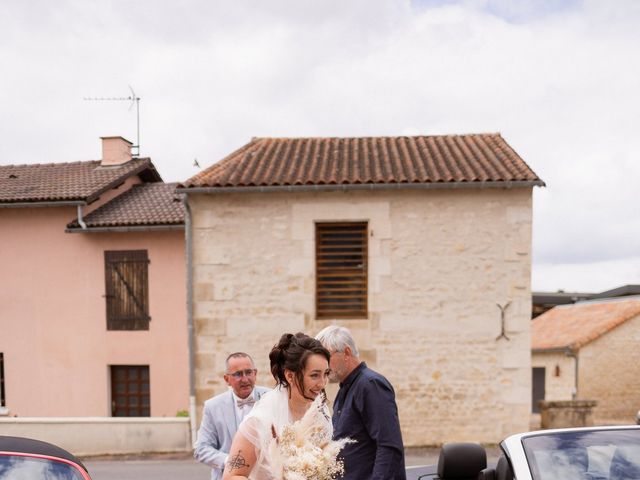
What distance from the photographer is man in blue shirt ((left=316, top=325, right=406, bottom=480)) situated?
3.38 metres

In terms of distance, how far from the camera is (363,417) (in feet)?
11.6

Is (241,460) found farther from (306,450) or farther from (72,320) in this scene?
(72,320)

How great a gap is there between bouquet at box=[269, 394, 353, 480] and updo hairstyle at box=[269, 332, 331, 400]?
0.14 m

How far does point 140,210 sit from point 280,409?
1321cm

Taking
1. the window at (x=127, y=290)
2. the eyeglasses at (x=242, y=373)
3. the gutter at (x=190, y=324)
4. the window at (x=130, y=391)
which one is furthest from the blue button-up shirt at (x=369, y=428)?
the window at (x=130, y=391)

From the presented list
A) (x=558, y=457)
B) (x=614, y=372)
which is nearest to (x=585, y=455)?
(x=558, y=457)

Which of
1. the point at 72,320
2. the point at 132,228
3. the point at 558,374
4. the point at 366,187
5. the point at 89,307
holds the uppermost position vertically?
the point at 366,187

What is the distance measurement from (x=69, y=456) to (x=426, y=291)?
323 inches

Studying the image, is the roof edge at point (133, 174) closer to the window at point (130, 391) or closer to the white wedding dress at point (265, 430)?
the window at point (130, 391)

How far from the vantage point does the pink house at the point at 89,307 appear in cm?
1463

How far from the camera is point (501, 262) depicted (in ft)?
36.8

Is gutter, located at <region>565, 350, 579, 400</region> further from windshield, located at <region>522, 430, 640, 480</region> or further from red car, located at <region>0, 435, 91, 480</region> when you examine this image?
red car, located at <region>0, 435, 91, 480</region>

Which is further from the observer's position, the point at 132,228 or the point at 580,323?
the point at 580,323

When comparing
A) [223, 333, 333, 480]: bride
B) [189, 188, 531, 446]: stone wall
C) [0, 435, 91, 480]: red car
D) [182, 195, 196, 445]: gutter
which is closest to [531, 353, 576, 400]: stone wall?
[189, 188, 531, 446]: stone wall
